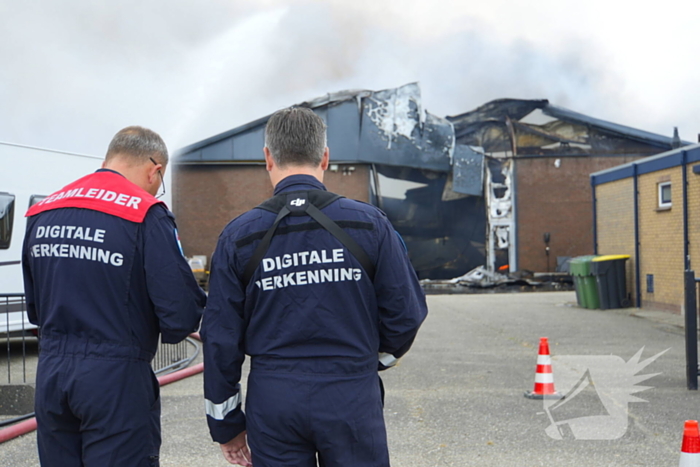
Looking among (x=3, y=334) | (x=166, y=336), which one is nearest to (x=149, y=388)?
(x=166, y=336)

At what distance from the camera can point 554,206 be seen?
29.5 metres

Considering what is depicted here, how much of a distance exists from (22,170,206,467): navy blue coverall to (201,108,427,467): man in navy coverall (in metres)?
0.34

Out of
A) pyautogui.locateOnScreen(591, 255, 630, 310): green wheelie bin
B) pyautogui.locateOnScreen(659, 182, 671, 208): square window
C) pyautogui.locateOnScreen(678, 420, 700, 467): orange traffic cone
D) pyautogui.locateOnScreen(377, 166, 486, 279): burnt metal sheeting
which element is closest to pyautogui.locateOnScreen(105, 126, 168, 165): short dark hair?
pyautogui.locateOnScreen(678, 420, 700, 467): orange traffic cone

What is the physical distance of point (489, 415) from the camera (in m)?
6.05

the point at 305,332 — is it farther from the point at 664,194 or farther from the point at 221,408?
the point at 664,194

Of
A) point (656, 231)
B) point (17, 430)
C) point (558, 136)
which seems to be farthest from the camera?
point (558, 136)

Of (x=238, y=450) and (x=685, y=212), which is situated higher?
(x=685, y=212)

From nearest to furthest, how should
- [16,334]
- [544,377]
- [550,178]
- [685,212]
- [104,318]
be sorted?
1. [104,318]
2. [544,377]
3. [16,334]
4. [685,212]
5. [550,178]

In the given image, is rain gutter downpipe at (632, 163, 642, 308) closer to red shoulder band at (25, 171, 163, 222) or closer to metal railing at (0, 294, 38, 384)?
metal railing at (0, 294, 38, 384)

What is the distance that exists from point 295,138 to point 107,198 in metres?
0.81

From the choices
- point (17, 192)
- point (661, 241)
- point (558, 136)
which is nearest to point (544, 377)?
point (17, 192)

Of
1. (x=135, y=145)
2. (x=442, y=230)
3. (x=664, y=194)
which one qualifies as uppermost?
(x=664, y=194)

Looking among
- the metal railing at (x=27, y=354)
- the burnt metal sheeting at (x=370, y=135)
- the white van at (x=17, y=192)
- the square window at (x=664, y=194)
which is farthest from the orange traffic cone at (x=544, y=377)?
the burnt metal sheeting at (x=370, y=135)

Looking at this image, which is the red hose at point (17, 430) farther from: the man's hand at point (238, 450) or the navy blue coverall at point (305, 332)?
the navy blue coverall at point (305, 332)
